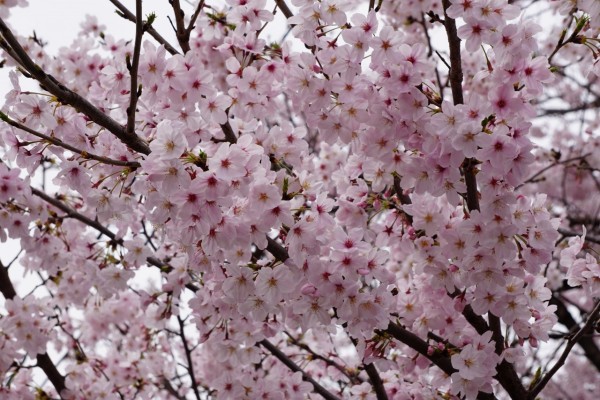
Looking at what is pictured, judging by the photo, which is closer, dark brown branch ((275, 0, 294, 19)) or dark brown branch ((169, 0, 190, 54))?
dark brown branch ((169, 0, 190, 54))

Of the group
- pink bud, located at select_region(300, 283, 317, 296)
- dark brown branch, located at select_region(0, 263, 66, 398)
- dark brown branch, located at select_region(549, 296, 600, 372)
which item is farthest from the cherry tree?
dark brown branch, located at select_region(549, 296, 600, 372)

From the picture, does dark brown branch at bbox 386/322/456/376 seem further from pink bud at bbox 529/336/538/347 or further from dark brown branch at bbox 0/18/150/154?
dark brown branch at bbox 0/18/150/154

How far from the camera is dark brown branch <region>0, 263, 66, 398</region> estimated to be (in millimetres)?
4441

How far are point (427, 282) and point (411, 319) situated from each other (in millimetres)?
276

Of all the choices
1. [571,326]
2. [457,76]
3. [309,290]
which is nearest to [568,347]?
[309,290]

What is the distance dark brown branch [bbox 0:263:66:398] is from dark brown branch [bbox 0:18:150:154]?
241 centimetres

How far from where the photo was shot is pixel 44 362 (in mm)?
4477

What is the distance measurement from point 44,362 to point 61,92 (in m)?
2.69

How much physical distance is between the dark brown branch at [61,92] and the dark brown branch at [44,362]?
2408mm

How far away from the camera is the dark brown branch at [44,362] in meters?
4.44

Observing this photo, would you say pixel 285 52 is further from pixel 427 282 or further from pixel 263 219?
pixel 427 282

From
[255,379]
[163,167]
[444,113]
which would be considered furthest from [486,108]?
[255,379]

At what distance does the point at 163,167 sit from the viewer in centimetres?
239

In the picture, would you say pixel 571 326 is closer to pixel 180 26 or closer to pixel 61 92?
pixel 180 26
